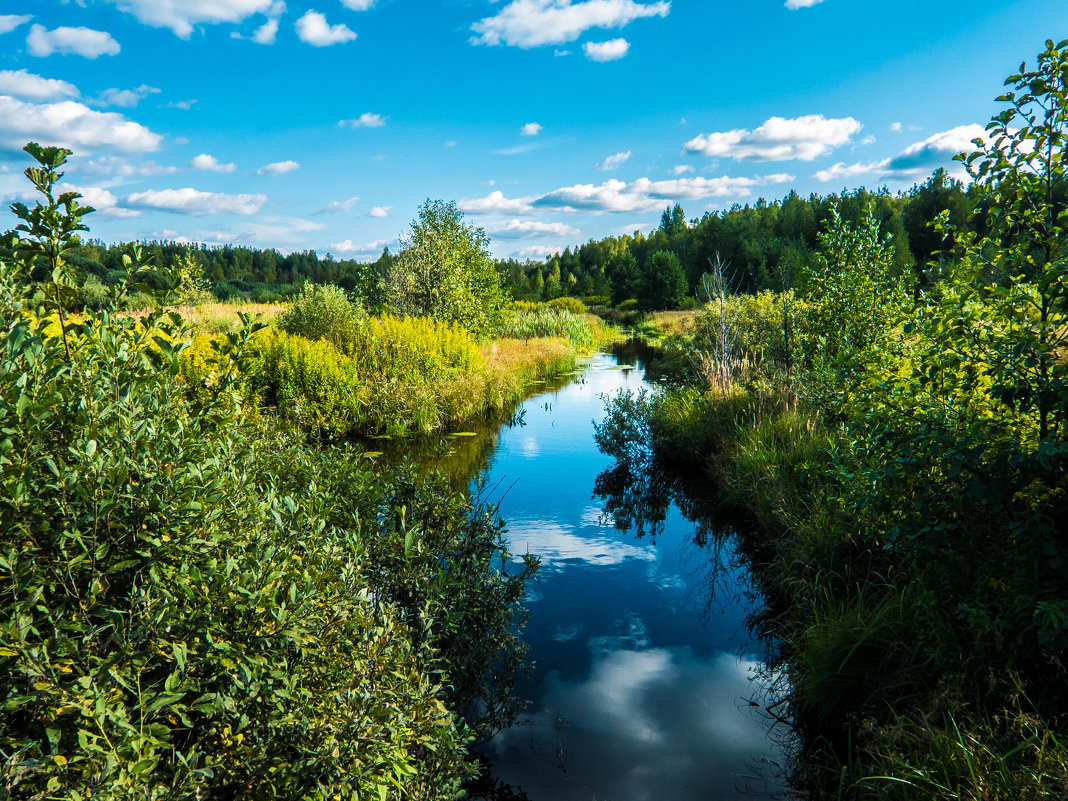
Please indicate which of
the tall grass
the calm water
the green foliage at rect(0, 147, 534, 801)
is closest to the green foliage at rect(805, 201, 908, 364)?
the calm water

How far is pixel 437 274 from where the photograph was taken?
62.9ft

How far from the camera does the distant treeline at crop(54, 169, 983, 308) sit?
52.4m

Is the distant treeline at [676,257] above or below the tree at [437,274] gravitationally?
above

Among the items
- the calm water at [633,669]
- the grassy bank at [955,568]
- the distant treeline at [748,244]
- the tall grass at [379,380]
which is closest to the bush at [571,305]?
the distant treeline at [748,244]

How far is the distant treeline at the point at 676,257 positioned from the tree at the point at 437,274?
29586mm

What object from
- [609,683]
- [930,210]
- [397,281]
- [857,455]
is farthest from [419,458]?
[930,210]

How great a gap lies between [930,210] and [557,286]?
4380 cm

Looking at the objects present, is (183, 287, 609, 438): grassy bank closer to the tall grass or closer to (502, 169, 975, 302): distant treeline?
the tall grass

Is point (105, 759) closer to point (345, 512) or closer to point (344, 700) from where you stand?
point (344, 700)

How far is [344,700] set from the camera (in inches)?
85.9

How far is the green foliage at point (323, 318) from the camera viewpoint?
552 inches

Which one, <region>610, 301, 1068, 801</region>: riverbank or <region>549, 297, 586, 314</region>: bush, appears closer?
<region>610, 301, 1068, 801</region>: riverbank

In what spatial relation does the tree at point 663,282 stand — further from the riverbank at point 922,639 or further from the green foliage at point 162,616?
the green foliage at point 162,616

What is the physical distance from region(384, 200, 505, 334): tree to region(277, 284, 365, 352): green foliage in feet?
9.90
